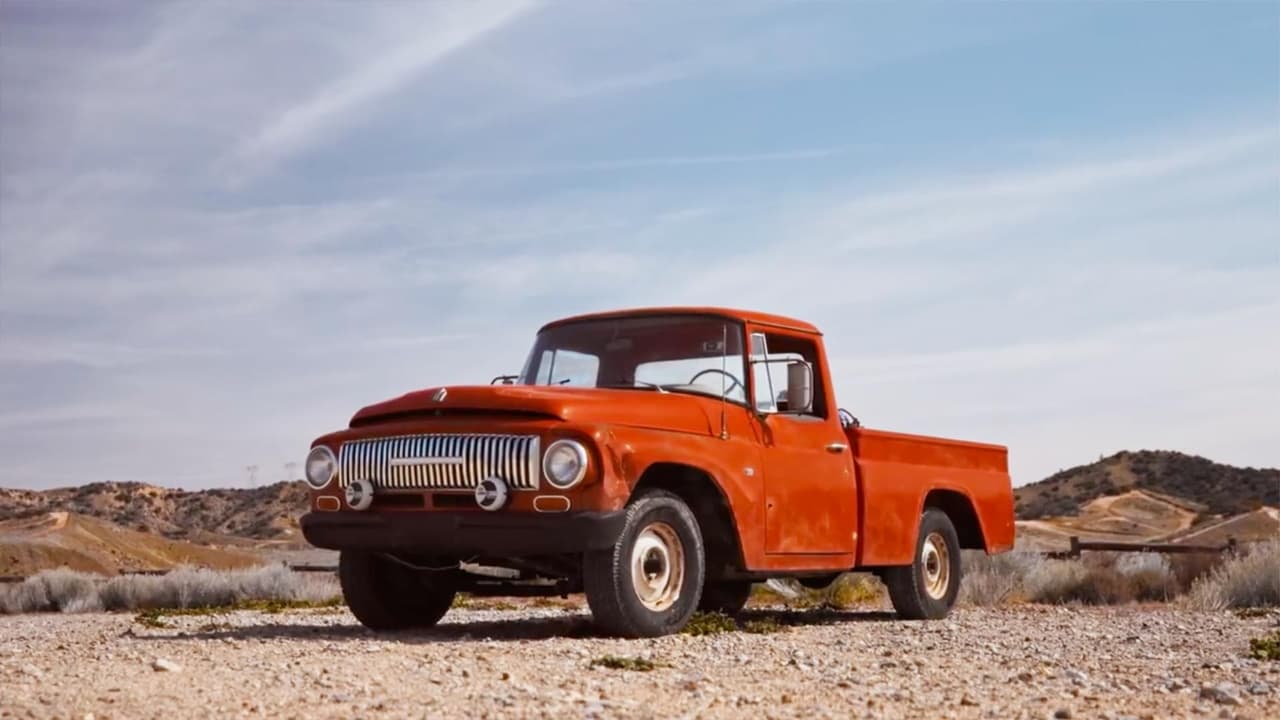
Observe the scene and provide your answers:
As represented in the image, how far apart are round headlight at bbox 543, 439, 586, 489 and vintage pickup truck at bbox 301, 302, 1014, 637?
0.01m

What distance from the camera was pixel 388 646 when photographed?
8.58 metres

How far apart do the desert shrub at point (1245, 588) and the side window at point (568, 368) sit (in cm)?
736

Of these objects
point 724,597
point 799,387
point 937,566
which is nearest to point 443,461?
point 799,387

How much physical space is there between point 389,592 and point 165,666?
3176 mm

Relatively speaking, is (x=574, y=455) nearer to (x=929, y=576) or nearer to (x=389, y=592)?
(x=389, y=592)

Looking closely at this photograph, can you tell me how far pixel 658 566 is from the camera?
9.66m

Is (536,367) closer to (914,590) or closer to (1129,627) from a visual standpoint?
(914,590)

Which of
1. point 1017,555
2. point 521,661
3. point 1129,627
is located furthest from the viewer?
point 1017,555

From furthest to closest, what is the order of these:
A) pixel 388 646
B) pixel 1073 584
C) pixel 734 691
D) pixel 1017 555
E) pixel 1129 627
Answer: pixel 1017 555 < pixel 1073 584 < pixel 1129 627 < pixel 388 646 < pixel 734 691

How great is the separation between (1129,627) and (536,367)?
5.20m

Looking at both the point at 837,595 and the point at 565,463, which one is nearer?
the point at 565,463

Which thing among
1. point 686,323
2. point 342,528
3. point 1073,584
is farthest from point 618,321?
point 1073,584

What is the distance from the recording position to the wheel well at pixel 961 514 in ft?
44.5

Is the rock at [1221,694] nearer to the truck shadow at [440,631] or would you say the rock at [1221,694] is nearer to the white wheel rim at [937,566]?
the truck shadow at [440,631]
